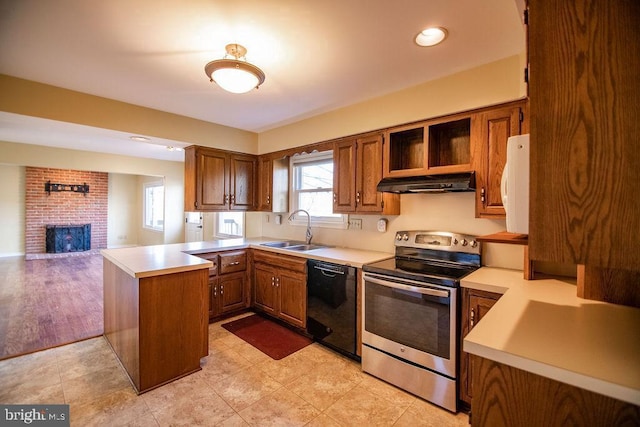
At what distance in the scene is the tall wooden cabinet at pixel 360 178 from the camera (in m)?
2.71

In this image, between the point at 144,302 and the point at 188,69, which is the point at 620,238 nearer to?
the point at 144,302

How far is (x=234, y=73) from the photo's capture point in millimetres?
1884

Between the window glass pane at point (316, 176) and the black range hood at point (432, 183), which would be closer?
the black range hood at point (432, 183)

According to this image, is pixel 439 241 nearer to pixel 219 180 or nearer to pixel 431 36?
pixel 431 36

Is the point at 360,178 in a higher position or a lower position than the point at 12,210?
higher

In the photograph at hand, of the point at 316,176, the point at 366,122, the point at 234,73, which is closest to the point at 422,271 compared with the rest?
the point at 366,122

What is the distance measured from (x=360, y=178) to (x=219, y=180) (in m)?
1.98

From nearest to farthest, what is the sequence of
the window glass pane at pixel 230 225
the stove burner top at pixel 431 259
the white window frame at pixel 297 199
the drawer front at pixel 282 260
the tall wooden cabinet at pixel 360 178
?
the stove burner top at pixel 431 259
the tall wooden cabinet at pixel 360 178
the drawer front at pixel 282 260
the white window frame at pixel 297 199
the window glass pane at pixel 230 225

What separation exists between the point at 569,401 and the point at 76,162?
729 cm

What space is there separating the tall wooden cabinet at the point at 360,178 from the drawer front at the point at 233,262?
4.33 ft

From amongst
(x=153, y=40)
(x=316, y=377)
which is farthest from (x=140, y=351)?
(x=153, y=40)

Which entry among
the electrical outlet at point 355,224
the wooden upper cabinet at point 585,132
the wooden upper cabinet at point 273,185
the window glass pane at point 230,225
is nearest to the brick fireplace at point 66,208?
the window glass pane at point 230,225

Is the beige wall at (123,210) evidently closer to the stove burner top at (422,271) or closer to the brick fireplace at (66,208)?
the brick fireplace at (66,208)

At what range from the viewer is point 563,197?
77cm
